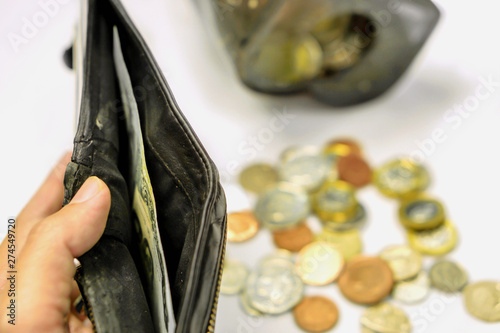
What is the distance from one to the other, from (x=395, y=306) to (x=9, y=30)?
106 cm

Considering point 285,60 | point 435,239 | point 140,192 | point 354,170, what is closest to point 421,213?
point 435,239

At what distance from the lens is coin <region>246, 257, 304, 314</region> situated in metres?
0.82

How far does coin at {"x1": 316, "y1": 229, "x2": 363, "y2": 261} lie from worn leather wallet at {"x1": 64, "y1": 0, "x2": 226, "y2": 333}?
43 centimetres

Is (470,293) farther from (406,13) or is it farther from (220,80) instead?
(220,80)

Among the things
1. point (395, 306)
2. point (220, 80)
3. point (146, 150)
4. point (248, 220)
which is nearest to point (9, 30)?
point (220, 80)

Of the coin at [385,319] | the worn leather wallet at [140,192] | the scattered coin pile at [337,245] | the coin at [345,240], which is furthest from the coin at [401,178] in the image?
the worn leather wallet at [140,192]

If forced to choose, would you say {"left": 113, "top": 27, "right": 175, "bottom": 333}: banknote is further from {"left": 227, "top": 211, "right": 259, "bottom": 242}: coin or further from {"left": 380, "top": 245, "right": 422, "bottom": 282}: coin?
{"left": 380, "top": 245, "right": 422, "bottom": 282}: coin

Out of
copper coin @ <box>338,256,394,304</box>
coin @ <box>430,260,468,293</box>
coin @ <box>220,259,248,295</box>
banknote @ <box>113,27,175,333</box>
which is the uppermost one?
banknote @ <box>113,27,175,333</box>

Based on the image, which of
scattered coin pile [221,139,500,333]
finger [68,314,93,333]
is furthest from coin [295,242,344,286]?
finger [68,314,93,333]

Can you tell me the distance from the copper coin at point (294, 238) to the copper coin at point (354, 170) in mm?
133

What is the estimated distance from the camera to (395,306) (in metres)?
0.82

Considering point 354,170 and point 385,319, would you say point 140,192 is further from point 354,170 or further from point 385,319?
point 354,170

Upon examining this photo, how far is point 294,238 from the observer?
3.02 ft

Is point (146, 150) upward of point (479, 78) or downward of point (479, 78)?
upward
